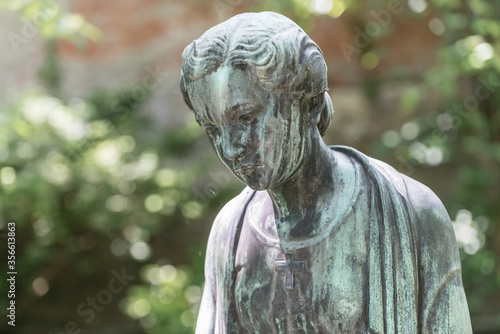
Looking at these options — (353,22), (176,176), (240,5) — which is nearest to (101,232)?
(176,176)

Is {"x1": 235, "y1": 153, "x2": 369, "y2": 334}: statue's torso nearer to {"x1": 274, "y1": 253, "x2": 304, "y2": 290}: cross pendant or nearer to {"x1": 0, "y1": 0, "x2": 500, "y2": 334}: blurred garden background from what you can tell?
{"x1": 274, "y1": 253, "x2": 304, "y2": 290}: cross pendant

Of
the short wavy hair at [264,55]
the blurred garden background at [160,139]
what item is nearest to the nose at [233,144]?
the short wavy hair at [264,55]

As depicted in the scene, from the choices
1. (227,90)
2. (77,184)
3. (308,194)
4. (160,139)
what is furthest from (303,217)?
(160,139)

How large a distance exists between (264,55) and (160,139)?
4.23m

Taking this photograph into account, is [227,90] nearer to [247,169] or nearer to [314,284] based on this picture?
[247,169]

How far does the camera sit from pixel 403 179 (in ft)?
5.87

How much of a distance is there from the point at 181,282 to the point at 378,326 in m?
3.21

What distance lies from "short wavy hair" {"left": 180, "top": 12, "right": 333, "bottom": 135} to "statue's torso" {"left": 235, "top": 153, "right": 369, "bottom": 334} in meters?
0.31

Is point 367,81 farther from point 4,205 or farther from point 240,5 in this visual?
point 4,205

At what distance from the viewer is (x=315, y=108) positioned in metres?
1.71

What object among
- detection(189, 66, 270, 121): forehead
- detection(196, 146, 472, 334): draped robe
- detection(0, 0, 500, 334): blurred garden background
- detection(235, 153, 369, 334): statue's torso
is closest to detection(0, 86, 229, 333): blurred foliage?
detection(0, 0, 500, 334): blurred garden background

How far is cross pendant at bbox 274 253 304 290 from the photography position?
1731 millimetres

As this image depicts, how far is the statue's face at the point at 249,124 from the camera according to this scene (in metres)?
1.60

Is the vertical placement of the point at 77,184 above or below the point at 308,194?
below
